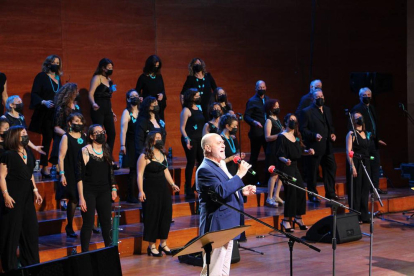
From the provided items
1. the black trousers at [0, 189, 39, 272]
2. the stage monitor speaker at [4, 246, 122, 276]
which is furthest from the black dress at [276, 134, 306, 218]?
the stage monitor speaker at [4, 246, 122, 276]

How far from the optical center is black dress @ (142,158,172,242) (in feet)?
22.5

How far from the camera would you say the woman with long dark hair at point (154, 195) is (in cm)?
686

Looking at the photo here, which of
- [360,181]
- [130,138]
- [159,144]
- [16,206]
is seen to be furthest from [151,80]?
[16,206]

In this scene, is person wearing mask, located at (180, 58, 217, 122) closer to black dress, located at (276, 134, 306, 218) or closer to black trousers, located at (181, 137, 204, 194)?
black trousers, located at (181, 137, 204, 194)

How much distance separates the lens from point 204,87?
8.96 meters

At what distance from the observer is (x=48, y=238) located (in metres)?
6.91

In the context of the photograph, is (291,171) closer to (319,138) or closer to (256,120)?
(319,138)

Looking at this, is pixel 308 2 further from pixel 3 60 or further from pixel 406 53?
pixel 3 60

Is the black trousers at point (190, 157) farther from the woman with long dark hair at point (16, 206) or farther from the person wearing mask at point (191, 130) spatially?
the woman with long dark hair at point (16, 206)

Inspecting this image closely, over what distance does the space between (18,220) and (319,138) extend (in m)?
4.46

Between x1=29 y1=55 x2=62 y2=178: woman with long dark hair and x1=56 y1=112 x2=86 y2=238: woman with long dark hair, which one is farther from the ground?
x1=29 y1=55 x2=62 y2=178: woman with long dark hair

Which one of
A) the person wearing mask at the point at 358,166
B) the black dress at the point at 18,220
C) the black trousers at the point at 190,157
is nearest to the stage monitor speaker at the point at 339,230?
the person wearing mask at the point at 358,166

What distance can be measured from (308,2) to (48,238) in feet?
24.0

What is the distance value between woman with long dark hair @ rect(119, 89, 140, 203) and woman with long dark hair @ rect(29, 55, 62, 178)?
2.92 feet
